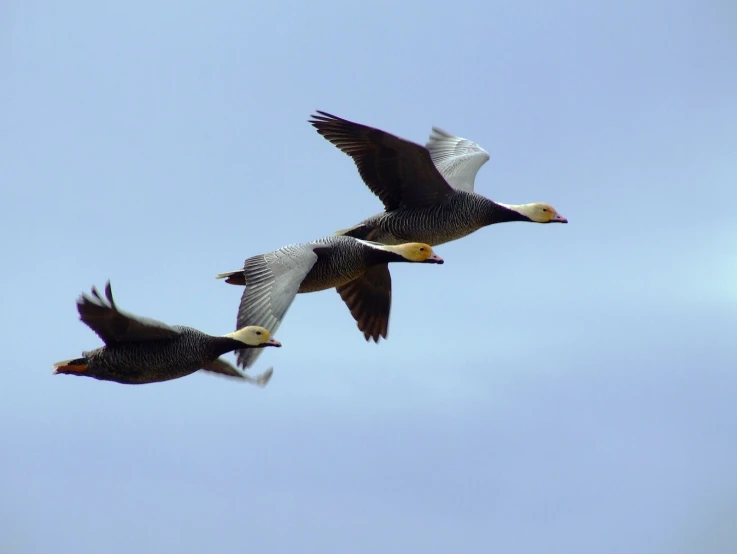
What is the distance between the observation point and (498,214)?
24875 millimetres

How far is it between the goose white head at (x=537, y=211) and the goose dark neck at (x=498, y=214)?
0.56 feet

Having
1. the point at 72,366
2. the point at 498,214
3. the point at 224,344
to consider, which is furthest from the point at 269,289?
the point at 498,214

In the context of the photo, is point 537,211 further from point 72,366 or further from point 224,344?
point 72,366

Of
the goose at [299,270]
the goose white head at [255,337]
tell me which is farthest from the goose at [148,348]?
the goose at [299,270]

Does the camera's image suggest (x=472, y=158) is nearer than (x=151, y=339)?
No

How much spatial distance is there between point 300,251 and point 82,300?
437 cm

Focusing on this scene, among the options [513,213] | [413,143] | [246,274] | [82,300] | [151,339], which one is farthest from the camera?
[513,213]

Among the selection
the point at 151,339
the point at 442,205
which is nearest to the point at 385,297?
the point at 442,205

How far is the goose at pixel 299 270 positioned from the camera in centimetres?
2094

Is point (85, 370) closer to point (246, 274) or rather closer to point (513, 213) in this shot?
point (246, 274)

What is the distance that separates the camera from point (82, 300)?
1886 centimetres

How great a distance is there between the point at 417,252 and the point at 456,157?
5.16m

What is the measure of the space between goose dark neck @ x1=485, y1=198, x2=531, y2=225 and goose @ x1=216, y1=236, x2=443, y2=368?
178cm

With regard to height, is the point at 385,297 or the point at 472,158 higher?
the point at 472,158
